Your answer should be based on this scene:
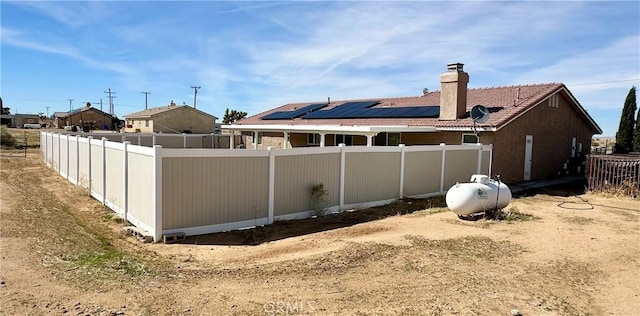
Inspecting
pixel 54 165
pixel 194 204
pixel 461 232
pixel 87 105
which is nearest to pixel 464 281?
pixel 461 232

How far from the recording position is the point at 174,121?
45.5 meters

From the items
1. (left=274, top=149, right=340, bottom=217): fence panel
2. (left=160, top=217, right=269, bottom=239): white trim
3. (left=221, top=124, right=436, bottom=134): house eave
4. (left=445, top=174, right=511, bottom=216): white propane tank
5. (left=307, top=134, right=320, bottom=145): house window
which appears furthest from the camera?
(left=307, top=134, right=320, bottom=145): house window

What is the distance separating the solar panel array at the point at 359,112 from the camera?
1958 cm

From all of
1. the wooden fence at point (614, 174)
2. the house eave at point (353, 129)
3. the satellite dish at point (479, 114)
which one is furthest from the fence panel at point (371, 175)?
the wooden fence at point (614, 174)

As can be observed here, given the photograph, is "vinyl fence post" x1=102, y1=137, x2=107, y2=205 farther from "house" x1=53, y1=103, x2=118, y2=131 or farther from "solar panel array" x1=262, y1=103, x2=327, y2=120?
"house" x1=53, y1=103, x2=118, y2=131

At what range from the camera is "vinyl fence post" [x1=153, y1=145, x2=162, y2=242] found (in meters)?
7.87

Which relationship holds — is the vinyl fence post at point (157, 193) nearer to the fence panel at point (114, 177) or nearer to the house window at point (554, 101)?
the fence panel at point (114, 177)

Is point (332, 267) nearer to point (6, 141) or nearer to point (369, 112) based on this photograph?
point (369, 112)

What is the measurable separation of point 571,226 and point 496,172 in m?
6.60

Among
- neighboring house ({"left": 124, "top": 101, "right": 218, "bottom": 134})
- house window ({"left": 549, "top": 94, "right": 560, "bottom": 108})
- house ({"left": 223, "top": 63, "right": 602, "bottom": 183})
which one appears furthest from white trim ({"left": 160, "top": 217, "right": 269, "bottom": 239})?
neighboring house ({"left": 124, "top": 101, "right": 218, "bottom": 134})

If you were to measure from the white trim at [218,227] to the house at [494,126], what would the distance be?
280 inches

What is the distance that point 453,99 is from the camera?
17.6m

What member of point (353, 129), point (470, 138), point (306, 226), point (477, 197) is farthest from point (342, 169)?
point (470, 138)

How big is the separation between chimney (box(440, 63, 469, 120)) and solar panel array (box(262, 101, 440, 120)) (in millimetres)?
932
